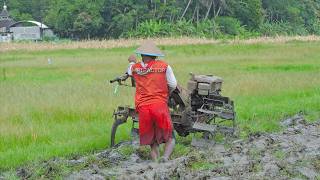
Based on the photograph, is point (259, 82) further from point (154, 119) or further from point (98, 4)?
point (98, 4)

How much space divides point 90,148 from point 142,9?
53414mm

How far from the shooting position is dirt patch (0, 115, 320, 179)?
6.50 metres

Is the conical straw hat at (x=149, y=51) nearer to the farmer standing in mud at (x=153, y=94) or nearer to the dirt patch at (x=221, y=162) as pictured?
the farmer standing in mud at (x=153, y=94)

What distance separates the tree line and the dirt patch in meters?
46.2

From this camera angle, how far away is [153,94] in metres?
7.59

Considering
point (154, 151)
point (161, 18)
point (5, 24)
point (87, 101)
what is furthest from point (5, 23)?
point (154, 151)

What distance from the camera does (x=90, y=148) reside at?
28.8 ft

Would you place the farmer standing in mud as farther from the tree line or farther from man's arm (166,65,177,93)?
the tree line

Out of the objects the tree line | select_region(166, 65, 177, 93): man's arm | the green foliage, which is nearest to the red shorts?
select_region(166, 65, 177, 93): man's arm

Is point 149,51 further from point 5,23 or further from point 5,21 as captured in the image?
point 5,23

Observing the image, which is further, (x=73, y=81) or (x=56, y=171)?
(x=73, y=81)

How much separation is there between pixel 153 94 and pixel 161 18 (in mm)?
54778

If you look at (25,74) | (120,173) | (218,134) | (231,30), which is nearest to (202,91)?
(218,134)

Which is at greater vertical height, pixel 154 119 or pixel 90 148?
pixel 154 119
